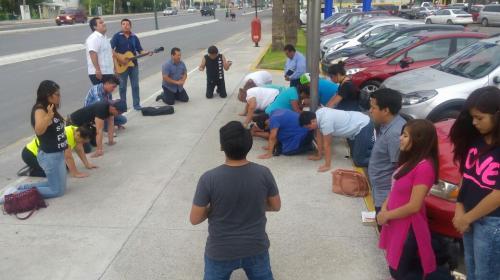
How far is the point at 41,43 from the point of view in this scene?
26.6 meters

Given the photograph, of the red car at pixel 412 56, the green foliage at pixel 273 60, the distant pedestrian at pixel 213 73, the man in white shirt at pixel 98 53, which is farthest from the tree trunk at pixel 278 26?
the man in white shirt at pixel 98 53

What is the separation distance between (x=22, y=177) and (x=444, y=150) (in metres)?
5.06

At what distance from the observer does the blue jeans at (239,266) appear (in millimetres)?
2926

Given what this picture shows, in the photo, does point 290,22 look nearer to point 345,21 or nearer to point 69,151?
point 345,21

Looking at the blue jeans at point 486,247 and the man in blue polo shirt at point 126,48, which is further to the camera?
the man in blue polo shirt at point 126,48

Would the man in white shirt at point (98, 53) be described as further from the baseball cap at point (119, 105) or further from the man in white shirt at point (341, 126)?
the man in white shirt at point (341, 126)

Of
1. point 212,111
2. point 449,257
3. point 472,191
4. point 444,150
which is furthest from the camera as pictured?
point 212,111

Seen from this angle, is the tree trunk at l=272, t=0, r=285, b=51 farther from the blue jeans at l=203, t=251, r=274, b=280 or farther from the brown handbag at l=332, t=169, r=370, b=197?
the blue jeans at l=203, t=251, r=274, b=280

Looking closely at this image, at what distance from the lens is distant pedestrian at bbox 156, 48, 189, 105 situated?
10344mm

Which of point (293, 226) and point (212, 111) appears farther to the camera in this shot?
point (212, 111)

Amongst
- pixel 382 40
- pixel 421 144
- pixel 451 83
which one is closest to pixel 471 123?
pixel 421 144

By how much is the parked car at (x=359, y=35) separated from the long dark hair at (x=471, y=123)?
1222cm

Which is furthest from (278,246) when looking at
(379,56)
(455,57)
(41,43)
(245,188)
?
(41,43)

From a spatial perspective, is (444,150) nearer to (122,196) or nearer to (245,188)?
(245,188)
